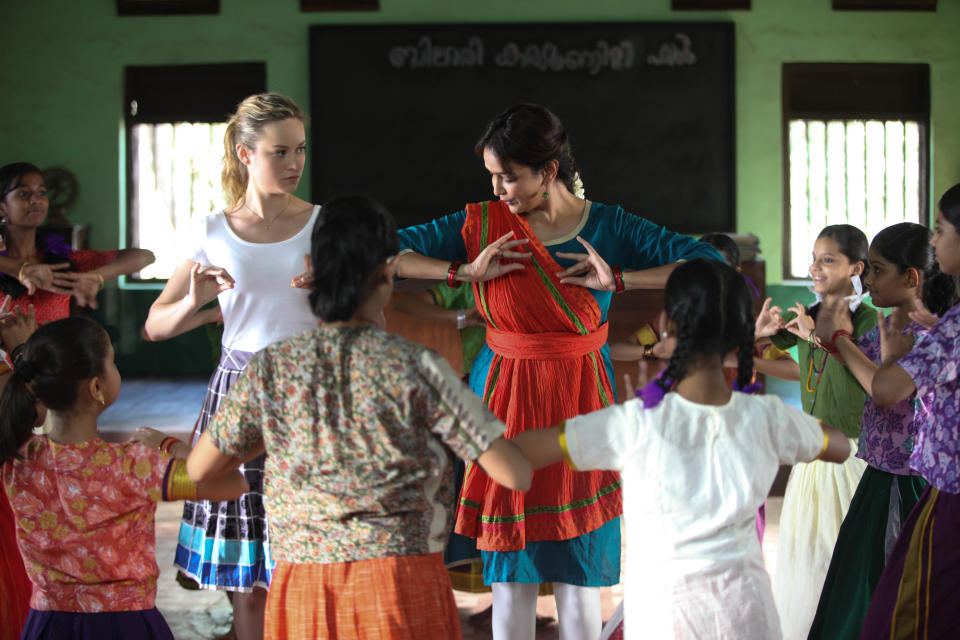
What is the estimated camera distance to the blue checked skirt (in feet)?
7.01

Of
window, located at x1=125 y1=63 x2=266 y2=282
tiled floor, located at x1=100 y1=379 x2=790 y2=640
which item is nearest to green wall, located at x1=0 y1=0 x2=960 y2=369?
window, located at x1=125 y1=63 x2=266 y2=282

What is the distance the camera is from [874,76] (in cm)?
750

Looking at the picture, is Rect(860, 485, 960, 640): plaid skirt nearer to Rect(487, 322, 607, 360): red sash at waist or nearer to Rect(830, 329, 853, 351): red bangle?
Rect(830, 329, 853, 351): red bangle

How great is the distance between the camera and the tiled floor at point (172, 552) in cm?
303

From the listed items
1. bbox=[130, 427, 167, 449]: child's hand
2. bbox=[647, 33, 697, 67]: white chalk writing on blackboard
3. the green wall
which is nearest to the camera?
bbox=[130, 427, 167, 449]: child's hand

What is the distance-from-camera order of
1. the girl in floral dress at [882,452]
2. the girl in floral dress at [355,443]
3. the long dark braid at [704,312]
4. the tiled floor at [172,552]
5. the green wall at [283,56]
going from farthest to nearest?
1. the green wall at [283,56]
2. the tiled floor at [172,552]
3. the girl in floral dress at [882,452]
4. the long dark braid at [704,312]
5. the girl in floral dress at [355,443]

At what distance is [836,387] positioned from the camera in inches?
102

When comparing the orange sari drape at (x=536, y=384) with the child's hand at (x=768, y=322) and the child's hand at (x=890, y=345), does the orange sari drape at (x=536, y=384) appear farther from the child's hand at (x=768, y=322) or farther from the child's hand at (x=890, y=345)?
the child's hand at (x=890, y=345)

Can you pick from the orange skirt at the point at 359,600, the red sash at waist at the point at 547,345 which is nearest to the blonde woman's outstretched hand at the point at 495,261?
the red sash at waist at the point at 547,345

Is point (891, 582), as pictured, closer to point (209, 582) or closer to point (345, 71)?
point (209, 582)

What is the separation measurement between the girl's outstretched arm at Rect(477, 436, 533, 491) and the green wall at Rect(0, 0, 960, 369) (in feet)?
20.1

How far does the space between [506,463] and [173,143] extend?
23.0 feet

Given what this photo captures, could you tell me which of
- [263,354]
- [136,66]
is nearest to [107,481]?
[263,354]

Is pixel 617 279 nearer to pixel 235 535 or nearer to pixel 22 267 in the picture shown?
pixel 235 535
